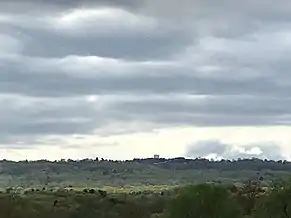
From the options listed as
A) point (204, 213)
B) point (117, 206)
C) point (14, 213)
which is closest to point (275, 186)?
point (204, 213)

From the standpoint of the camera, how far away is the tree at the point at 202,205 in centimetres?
12638

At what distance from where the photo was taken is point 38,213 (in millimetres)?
173500

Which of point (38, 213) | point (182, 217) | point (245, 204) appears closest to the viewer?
point (182, 217)

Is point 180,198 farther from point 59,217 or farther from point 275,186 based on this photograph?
point 59,217

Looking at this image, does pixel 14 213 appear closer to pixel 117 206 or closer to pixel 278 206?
pixel 117 206

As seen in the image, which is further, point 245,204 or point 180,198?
point 245,204

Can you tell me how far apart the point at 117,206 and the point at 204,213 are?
227ft

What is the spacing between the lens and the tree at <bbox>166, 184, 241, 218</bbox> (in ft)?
415

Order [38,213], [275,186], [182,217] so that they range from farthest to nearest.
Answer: [38,213]
[275,186]
[182,217]

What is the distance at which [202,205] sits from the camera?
12800 cm

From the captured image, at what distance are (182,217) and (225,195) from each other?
9.02m

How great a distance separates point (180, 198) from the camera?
5030 inches

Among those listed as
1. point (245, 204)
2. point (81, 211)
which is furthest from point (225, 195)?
point (81, 211)

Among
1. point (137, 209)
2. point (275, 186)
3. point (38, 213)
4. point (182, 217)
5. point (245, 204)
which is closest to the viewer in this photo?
point (182, 217)
